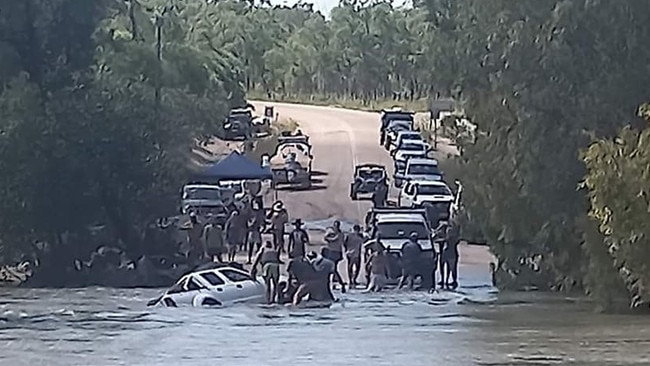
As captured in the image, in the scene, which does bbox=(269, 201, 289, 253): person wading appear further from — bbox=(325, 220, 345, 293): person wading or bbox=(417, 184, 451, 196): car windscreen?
bbox=(417, 184, 451, 196): car windscreen

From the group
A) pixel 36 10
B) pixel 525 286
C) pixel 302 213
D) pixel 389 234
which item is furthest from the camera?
pixel 302 213

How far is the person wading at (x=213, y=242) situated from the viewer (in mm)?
40094

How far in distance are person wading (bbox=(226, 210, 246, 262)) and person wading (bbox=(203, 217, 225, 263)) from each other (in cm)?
23

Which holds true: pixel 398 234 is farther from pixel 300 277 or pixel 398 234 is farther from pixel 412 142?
pixel 412 142

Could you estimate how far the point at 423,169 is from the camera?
60.5 meters

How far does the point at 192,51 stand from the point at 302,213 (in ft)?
49.4

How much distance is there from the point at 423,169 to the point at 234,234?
2031 cm

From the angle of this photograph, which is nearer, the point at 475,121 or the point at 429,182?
the point at 475,121

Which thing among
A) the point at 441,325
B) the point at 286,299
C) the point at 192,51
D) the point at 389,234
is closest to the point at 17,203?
the point at 389,234

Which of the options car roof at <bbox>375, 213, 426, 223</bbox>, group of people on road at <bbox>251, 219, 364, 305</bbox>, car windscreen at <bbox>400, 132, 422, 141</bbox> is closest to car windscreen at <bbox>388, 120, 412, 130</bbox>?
car windscreen at <bbox>400, 132, 422, 141</bbox>

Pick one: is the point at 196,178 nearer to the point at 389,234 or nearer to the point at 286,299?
the point at 389,234

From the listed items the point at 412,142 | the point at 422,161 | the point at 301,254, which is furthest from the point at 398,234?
the point at 412,142

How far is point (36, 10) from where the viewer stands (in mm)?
41719

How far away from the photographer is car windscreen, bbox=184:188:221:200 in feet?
168
